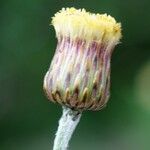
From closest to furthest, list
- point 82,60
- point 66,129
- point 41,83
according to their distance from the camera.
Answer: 1. point 66,129
2. point 82,60
3. point 41,83

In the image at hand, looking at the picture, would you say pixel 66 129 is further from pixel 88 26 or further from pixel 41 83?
pixel 41 83

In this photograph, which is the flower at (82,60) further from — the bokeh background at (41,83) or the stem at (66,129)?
the bokeh background at (41,83)

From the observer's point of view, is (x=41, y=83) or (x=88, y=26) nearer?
(x=88, y=26)

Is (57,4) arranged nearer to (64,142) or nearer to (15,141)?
(15,141)

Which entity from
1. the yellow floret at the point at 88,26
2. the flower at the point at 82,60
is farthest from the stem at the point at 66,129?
the yellow floret at the point at 88,26

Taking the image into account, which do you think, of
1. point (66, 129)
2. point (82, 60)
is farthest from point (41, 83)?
point (66, 129)

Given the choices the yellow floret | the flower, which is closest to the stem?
the flower

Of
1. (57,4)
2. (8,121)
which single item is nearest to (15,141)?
(8,121)
